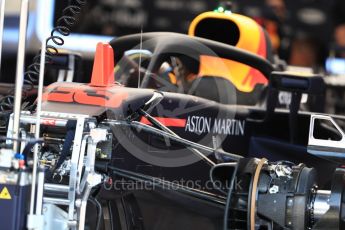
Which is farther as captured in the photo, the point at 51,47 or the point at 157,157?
the point at 157,157

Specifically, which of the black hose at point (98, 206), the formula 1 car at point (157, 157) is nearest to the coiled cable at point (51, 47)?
the formula 1 car at point (157, 157)

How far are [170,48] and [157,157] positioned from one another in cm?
84

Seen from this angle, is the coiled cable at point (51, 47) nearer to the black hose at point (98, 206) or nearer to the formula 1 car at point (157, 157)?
the formula 1 car at point (157, 157)

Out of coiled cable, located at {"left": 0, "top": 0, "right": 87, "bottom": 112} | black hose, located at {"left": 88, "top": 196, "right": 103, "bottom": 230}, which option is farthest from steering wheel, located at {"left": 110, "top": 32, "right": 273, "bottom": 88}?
black hose, located at {"left": 88, "top": 196, "right": 103, "bottom": 230}

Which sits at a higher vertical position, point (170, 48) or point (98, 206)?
point (170, 48)

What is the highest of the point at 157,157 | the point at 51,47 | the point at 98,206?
the point at 51,47

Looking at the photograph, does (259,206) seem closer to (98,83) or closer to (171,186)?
(171,186)

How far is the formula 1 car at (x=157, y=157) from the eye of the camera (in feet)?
11.5

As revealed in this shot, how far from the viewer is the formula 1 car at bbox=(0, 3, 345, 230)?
3.50 metres

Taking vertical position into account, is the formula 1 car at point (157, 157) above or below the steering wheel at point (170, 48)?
below

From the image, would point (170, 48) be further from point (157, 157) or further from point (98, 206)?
point (98, 206)

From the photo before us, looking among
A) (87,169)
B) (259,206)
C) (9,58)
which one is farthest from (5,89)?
(9,58)

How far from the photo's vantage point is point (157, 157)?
415 centimetres

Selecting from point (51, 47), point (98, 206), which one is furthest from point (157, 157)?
point (51, 47)
